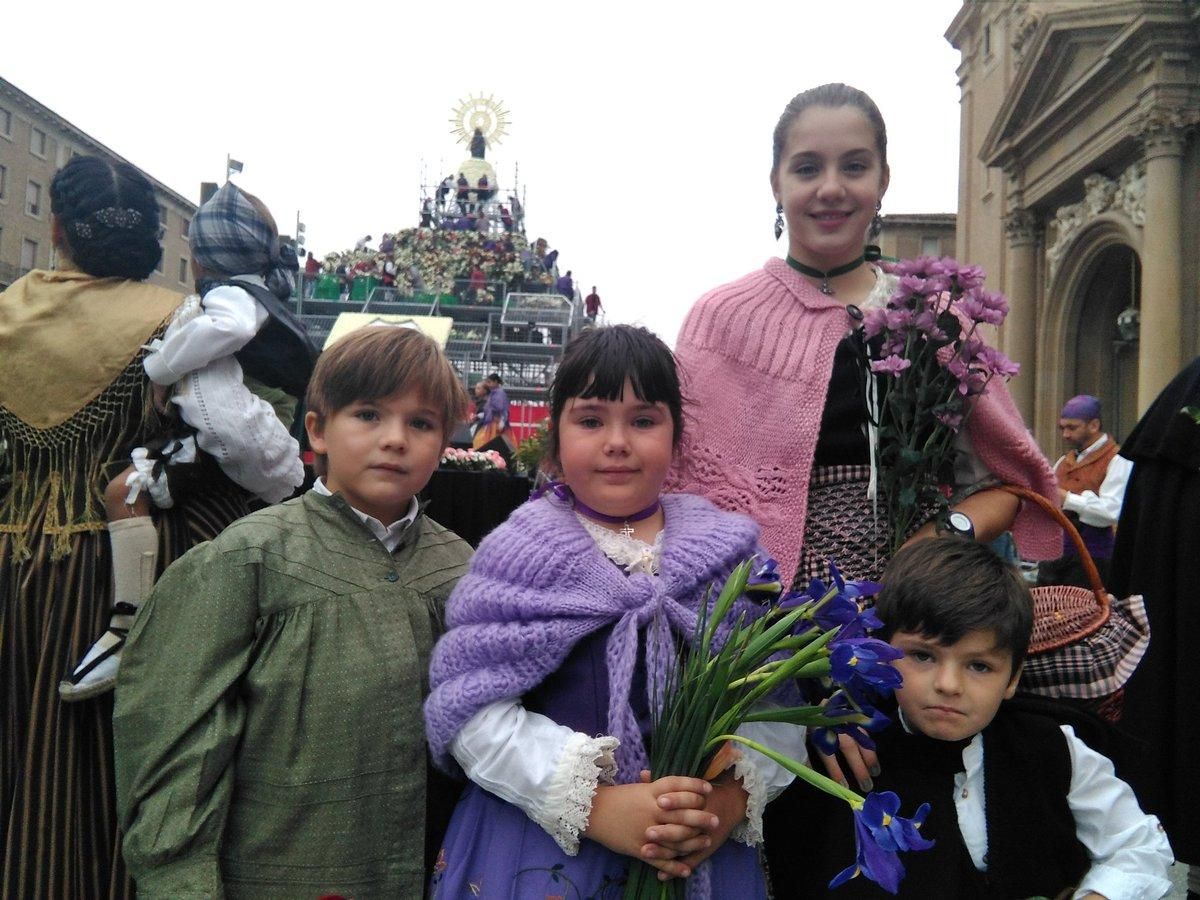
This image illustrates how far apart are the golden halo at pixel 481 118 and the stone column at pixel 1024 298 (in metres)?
23.2

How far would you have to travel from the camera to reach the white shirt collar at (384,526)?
2.05 metres

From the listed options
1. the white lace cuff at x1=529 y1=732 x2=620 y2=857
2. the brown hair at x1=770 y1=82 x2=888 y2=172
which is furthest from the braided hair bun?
the white lace cuff at x1=529 y1=732 x2=620 y2=857

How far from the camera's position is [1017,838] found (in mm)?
1776

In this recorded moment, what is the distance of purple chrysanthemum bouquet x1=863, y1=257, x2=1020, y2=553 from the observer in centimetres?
208

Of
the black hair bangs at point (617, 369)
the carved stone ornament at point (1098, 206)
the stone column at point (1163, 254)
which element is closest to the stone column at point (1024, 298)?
the carved stone ornament at point (1098, 206)

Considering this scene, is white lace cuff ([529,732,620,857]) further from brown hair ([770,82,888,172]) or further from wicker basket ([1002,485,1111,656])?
brown hair ([770,82,888,172])

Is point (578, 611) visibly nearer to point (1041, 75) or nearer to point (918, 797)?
point (918, 797)

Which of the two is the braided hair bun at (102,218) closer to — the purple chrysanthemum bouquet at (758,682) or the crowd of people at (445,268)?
the purple chrysanthemum bouquet at (758,682)

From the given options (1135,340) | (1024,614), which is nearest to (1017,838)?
(1024,614)

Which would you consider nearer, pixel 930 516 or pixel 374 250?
pixel 930 516

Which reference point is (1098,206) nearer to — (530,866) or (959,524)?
(959,524)

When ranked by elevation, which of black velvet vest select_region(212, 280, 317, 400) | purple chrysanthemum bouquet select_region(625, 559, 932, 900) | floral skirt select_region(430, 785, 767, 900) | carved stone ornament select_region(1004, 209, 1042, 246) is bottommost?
floral skirt select_region(430, 785, 767, 900)

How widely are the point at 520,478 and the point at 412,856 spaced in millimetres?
4458

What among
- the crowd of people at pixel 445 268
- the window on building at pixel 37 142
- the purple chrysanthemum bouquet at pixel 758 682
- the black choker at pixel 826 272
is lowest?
the purple chrysanthemum bouquet at pixel 758 682
